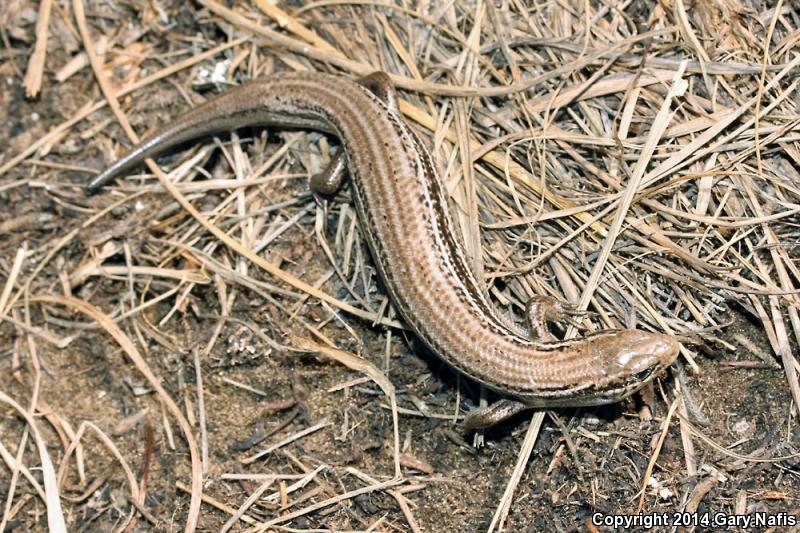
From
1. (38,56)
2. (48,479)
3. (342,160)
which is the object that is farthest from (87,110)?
(48,479)

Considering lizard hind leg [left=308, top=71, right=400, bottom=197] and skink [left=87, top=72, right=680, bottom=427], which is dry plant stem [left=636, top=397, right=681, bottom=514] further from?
lizard hind leg [left=308, top=71, right=400, bottom=197]

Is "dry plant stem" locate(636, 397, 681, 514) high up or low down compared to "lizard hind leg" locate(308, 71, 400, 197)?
down

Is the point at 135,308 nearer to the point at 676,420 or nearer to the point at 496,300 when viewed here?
the point at 496,300

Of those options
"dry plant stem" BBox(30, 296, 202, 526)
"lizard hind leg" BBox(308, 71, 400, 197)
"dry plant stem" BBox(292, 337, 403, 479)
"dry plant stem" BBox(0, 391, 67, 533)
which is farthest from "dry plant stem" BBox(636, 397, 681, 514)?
"dry plant stem" BBox(0, 391, 67, 533)

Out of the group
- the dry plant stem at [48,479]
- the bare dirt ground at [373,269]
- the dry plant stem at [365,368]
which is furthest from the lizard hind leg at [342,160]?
the dry plant stem at [48,479]

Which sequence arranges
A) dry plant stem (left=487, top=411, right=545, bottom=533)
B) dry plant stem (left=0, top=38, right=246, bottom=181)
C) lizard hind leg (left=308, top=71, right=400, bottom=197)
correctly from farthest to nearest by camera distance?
dry plant stem (left=0, top=38, right=246, bottom=181) < lizard hind leg (left=308, top=71, right=400, bottom=197) < dry plant stem (left=487, top=411, right=545, bottom=533)

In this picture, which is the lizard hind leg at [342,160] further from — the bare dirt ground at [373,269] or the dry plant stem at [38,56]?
the dry plant stem at [38,56]

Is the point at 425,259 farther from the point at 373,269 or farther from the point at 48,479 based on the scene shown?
the point at 48,479

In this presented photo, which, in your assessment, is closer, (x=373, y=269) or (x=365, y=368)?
(x=365, y=368)
